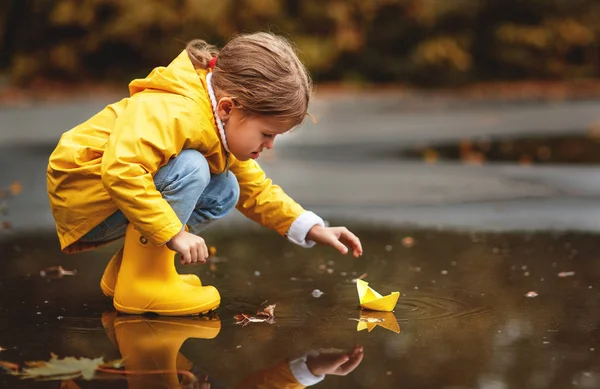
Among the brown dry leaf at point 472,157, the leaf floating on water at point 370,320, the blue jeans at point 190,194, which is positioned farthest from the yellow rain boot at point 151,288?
the brown dry leaf at point 472,157

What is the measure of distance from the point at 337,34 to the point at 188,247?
30.9 feet

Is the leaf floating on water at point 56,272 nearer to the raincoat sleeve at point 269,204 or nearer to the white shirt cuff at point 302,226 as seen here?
the raincoat sleeve at point 269,204

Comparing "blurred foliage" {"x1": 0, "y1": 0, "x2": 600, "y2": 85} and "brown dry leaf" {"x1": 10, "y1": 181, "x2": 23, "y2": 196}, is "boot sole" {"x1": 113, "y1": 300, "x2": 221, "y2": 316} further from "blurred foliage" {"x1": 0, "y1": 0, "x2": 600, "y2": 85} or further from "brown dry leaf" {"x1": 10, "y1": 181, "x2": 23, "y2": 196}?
"blurred foliage" {"x1": 0, "y1": 0, "x2": 600, "y2": 85}

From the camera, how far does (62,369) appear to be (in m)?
2.36

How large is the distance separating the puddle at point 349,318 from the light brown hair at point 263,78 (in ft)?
2.13

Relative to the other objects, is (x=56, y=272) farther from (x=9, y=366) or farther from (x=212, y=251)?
(x=9, y=366)

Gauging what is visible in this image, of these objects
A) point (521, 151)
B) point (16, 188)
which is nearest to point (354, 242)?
point (16, 188)

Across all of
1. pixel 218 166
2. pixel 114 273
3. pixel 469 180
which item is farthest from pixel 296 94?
pixel 469 180

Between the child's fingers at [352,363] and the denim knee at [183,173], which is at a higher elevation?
the denim knee at [183,173]

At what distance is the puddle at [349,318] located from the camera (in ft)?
7.81

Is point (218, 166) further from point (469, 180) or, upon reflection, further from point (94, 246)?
point (469, 180)

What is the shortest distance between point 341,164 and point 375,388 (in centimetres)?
460

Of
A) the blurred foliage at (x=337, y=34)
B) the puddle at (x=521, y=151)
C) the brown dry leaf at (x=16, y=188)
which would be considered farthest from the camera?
the blurred foliage at (x=337, y=34)

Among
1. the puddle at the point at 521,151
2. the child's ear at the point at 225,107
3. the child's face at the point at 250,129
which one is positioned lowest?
the puddle at the point at 521,151
